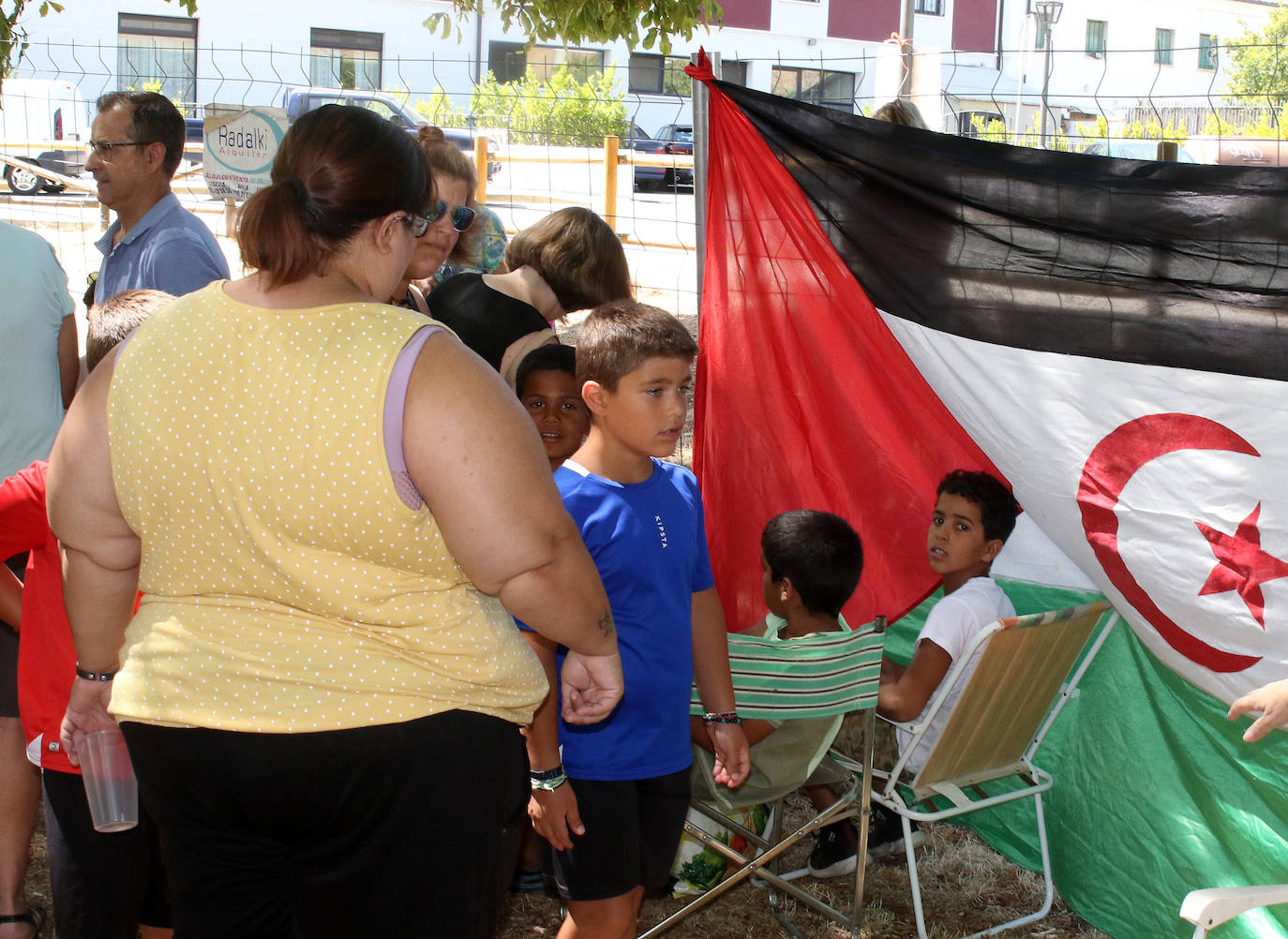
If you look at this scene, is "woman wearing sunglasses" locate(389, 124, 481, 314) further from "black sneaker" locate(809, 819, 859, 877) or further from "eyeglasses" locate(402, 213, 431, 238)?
"black sneaker" locate(809, 819, 859, 877)

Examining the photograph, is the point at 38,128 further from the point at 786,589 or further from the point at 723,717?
the point at 723,717

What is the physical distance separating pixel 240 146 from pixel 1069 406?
4.41 meters

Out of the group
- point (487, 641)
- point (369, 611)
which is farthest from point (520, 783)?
point (369, 611)

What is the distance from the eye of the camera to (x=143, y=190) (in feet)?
12.1

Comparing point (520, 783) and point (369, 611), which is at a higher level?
point (369, 611)

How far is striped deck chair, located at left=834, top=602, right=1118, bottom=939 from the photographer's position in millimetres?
3045

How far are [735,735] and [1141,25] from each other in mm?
41288

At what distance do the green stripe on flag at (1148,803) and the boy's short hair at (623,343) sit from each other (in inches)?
62.2

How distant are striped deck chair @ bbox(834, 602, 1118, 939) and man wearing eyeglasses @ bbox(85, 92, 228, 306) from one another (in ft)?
7.64

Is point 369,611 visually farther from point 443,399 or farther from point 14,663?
point 14,663

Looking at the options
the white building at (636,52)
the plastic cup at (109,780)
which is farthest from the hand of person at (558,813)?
the white building at (636,52)

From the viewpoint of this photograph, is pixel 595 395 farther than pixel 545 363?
No

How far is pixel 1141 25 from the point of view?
38.5 meters

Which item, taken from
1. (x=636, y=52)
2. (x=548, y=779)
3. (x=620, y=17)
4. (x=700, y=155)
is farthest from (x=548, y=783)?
(x=636, y=52)
